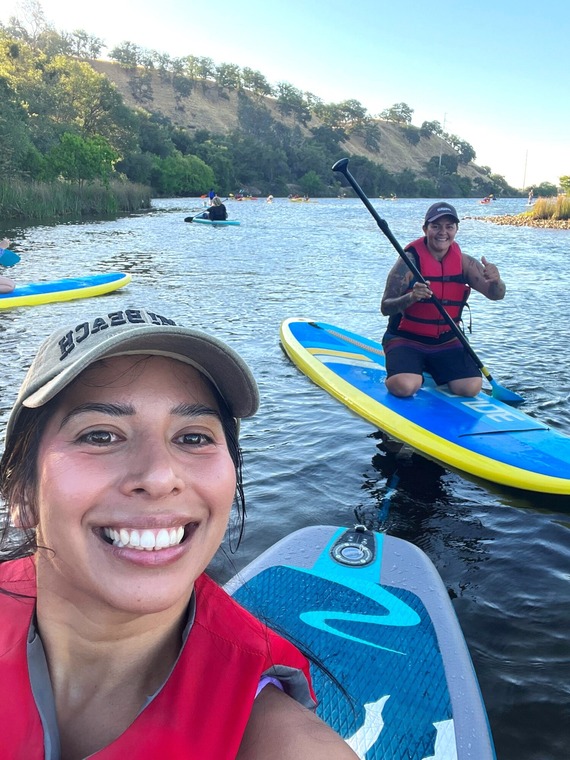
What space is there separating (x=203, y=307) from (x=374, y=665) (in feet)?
26.9

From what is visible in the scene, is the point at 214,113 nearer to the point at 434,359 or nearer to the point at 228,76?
the point at 228,76

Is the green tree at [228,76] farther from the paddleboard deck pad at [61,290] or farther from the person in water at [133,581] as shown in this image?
the person in water at [133,581]

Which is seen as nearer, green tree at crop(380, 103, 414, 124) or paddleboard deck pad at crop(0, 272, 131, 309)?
paddleboard deck pad at crop(0, 272, 131, 309)

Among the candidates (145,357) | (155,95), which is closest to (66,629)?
(145,357)

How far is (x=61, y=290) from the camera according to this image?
31.9ft

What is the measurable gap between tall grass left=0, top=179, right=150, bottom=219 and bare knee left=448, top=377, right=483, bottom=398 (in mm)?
21343

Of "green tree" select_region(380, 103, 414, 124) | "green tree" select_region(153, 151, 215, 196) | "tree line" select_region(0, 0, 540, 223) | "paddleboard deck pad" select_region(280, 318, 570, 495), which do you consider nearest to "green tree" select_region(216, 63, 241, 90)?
"tree line" select_region(0, 0, 540, 223)

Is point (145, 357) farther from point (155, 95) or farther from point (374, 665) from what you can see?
point (155, 95)

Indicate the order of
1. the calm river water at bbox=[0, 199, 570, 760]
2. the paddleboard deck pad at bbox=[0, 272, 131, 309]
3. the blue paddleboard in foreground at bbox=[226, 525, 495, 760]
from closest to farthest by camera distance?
the blue paddleboard in foreground at bbox=[226, 525, 495, 760] < the calm river water at bbox=[0, 199, 570, 760] < the paddleboard deck pad at bbox=[0, 272, 131, 309]

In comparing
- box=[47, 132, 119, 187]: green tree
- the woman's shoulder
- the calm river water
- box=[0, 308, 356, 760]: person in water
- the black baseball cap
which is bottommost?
the calm river water

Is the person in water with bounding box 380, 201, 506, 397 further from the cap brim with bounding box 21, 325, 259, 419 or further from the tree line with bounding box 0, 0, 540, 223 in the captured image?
the tree line with bounding box 0, 0, 540, 223

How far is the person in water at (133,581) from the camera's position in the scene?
3.21 feet

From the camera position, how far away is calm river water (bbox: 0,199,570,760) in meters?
2.81

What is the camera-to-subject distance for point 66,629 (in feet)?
3.62
